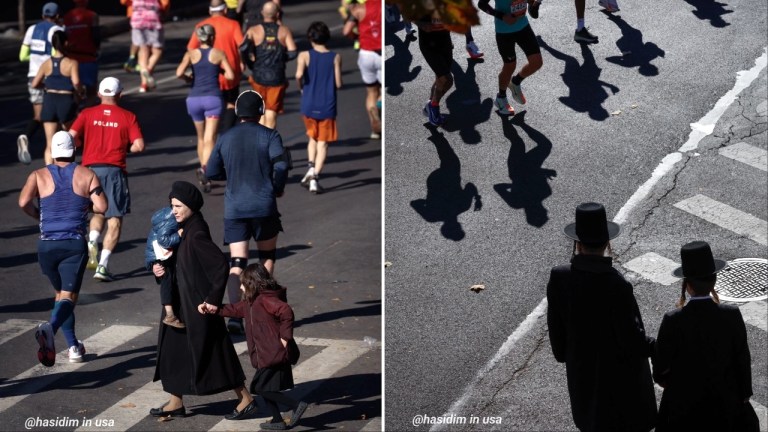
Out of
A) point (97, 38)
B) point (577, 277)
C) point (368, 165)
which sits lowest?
point (368, 165)

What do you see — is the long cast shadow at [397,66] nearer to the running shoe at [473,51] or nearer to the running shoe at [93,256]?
the running shoe at [473,51]

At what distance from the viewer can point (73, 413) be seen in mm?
8523

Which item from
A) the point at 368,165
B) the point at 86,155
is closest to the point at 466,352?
the point at 86,155

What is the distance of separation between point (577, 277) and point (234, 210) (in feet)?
12.1

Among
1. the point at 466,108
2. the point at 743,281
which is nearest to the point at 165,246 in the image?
the point at 466,108

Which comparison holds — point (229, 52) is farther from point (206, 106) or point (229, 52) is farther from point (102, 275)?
point (102, 275)

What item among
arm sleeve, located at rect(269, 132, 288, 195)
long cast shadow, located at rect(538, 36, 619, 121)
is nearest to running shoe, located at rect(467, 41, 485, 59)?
long cast shadow, located at rect(538, 36, 619, 121)

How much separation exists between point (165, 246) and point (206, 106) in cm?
539

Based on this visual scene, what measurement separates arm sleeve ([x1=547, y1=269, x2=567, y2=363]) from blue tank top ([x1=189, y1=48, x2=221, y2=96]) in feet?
24.9

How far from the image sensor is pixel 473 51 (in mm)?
6789

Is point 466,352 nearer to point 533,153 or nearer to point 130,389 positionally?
point 533,153

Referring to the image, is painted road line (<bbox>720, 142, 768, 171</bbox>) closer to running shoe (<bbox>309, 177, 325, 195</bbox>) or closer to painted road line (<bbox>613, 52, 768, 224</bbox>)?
painted road line (<bbox>613, 52, 768, 224</bbox>)

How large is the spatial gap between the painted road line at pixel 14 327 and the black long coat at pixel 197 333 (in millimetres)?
1939

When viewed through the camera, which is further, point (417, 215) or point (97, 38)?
point (97, 38)
